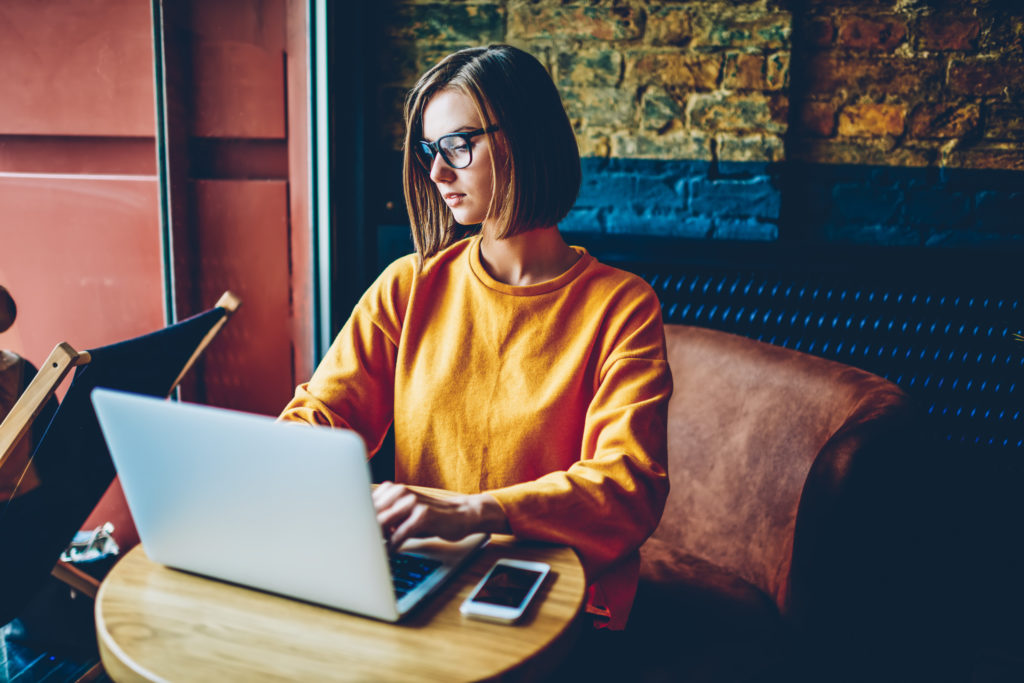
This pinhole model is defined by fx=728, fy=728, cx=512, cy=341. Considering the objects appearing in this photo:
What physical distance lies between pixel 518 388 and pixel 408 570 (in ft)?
1.23

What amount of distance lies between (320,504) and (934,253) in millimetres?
2027

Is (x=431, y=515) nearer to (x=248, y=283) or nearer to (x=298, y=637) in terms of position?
(x=298, y=637)

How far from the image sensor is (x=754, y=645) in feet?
4.26

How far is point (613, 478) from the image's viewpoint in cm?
101

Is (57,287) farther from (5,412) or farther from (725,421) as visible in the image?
(725,421)

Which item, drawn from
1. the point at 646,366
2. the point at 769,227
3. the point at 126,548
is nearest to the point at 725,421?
the point at 646,366

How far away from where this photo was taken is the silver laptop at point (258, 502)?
681mm

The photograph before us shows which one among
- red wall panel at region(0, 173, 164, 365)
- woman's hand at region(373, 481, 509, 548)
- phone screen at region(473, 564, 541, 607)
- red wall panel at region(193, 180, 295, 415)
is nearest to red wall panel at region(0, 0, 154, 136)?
red wall panel at region(0, 173, 164, 365)

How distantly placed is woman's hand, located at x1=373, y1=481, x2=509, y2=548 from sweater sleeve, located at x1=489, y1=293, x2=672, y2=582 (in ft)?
0.09

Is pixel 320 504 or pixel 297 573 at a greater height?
pixel 320 504

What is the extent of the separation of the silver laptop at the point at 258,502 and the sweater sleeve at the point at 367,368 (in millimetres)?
395

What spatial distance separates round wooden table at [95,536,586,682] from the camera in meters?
0.71

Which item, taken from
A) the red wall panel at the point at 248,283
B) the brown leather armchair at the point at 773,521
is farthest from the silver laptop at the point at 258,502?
the red wall panel at the point at 248,283

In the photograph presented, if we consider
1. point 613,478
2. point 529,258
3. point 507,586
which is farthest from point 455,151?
point 507,586
